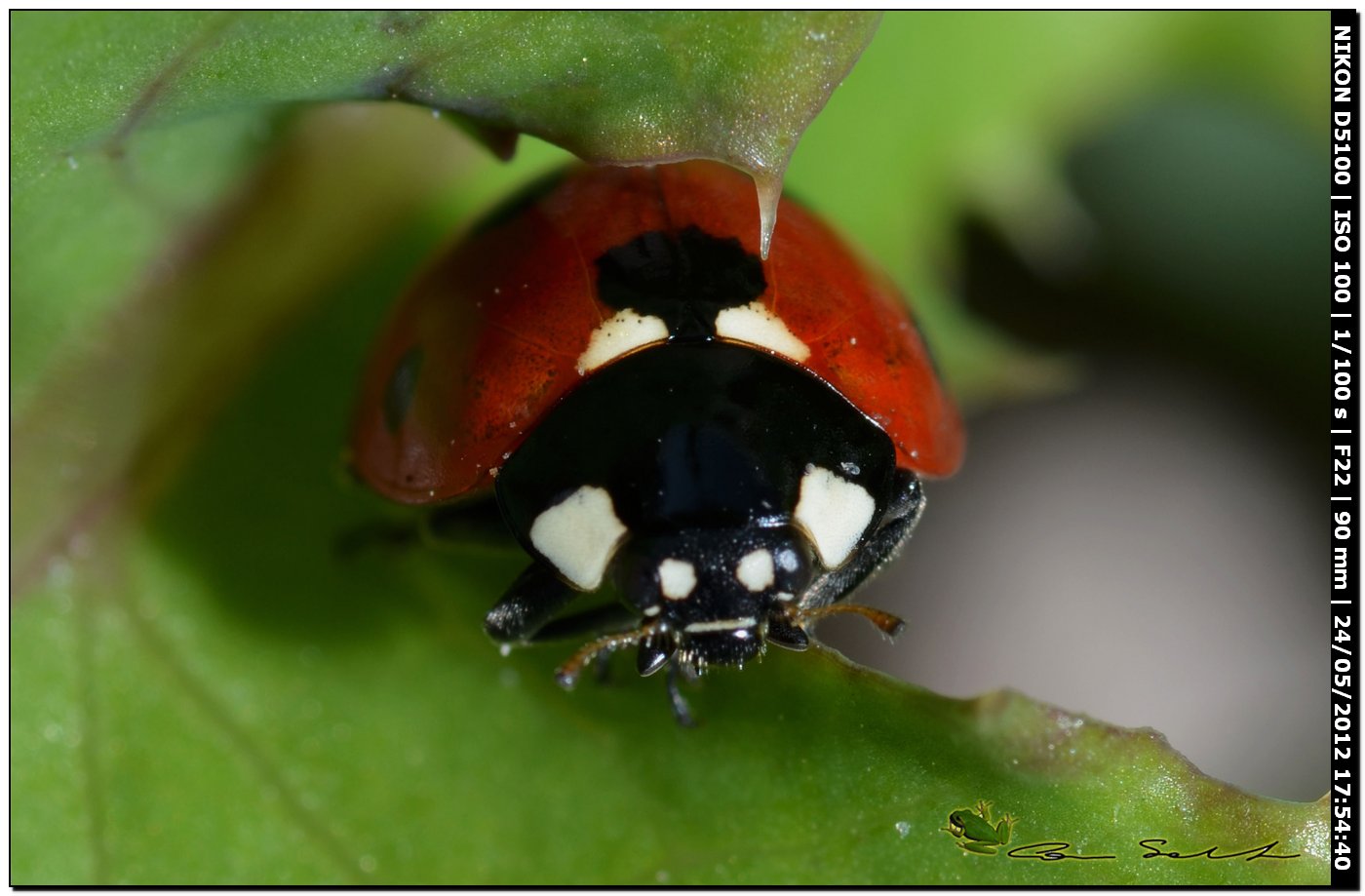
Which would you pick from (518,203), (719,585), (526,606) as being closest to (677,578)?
(719,585)

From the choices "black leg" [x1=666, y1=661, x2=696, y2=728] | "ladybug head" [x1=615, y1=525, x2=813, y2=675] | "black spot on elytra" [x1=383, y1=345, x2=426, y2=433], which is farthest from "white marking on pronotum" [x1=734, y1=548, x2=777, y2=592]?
"black spot on elytra" [x1=383, y1=345, x2=426, y2=433]

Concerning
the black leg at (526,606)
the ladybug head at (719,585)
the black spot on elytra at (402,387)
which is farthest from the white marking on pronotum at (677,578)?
the black spot on elytra at (402,387)

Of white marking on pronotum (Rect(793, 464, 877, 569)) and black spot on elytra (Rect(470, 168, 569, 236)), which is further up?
black spot on elytra (Rect(470, 168, 569, 236))

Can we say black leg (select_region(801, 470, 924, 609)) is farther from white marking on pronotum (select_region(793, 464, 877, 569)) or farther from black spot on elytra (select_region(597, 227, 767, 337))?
black spot on elytra (select_region(597, 227, 767, 337))

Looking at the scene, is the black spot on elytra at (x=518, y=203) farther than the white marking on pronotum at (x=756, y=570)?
Yes

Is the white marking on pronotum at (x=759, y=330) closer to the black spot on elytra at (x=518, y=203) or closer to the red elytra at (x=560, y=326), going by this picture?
the red elytra at (x=560, y=326)

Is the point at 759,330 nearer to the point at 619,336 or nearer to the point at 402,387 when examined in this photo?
the point at 619,336

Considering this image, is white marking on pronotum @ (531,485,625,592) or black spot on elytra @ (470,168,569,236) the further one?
black spot on elytra @ (470,168,569,236)
